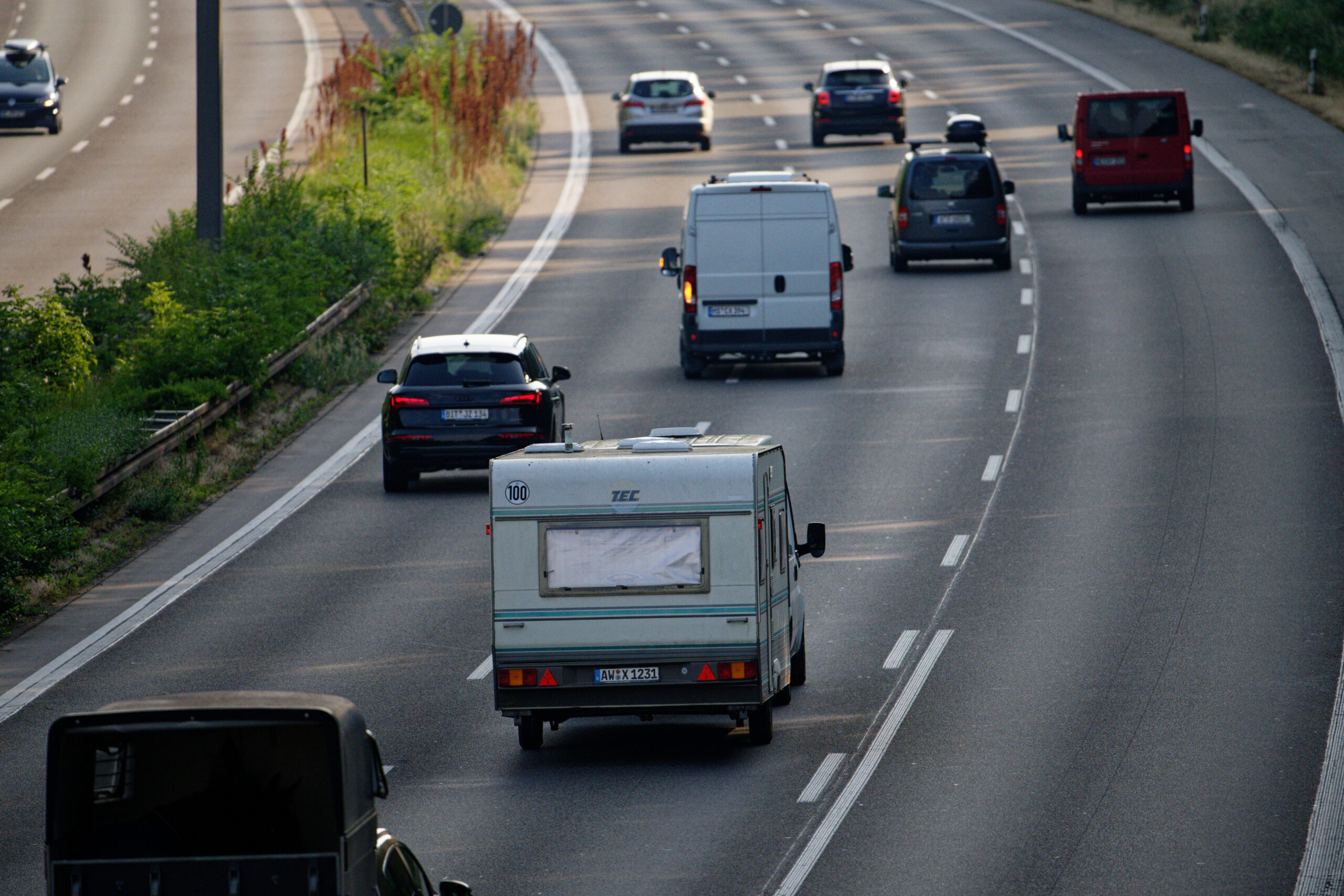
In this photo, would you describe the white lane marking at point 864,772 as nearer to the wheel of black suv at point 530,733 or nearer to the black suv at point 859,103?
the wheel of black suv at point 530,733

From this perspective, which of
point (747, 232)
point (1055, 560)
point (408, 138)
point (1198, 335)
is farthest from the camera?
point (408, 138)

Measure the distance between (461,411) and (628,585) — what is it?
9932 mm

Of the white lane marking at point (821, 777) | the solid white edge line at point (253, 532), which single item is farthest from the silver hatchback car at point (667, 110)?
the white lane marking at point (821, 777)

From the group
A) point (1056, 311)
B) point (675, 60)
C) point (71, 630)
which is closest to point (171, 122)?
point (675, 60)

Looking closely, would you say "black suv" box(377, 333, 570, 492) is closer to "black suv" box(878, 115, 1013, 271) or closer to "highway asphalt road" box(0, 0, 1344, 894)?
"highway asphalt road" box(0, 0, 1344, 894)

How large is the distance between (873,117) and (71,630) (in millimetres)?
35330

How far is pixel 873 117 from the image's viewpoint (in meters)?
51.6

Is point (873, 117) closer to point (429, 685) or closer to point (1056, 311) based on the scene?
point (1056, 311)

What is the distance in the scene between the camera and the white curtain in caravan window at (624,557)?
46.9 feet

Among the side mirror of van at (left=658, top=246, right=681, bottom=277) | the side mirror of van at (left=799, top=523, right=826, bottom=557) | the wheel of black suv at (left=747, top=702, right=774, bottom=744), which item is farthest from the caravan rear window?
the side mirror of van at (left=658, top=246, right=681, bottom=277)

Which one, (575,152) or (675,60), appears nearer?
(575,152)

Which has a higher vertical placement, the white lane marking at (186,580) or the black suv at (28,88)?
the black suv at (28,88)

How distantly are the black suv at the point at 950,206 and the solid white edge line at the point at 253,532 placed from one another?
6633 mm

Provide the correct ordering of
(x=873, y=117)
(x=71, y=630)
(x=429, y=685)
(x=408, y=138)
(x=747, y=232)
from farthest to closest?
(x=873, y=117), (x=408, y=138), (x=747, y=232), (x=71, y=630), (x=429, y=685)
